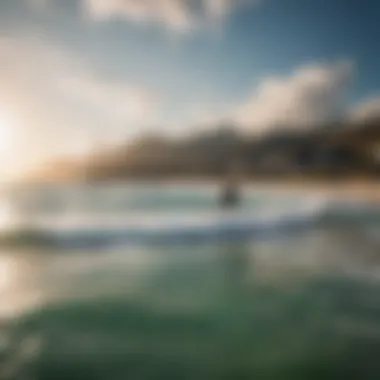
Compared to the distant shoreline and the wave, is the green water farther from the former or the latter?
the distant shoreline

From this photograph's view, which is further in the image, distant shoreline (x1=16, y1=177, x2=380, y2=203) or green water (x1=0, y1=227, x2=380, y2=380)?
distant shoreline (x1=16, y1=177, x2=380, y2=203)

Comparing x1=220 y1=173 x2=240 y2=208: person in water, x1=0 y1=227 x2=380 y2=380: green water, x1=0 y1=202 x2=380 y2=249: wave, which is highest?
x1=220 y1=173 x2=240 y2=208: person in water

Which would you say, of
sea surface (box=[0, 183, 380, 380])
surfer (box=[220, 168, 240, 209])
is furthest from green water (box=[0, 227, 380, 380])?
surfer (box=[220, 168, 240, 209])

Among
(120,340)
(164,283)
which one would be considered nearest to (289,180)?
(164,283)

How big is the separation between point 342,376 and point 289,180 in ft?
1.71

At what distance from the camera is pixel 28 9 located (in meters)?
1.28

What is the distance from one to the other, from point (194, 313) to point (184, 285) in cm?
7

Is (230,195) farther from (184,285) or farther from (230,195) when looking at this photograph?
(184,285)

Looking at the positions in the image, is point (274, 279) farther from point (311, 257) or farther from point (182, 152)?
point (182, 152)

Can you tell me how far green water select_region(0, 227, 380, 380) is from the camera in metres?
1.16

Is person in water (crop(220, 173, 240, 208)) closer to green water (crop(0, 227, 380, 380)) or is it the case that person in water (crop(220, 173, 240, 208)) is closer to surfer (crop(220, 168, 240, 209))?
surfer (crop(220, 168, 240, 209))

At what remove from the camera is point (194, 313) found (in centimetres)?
121

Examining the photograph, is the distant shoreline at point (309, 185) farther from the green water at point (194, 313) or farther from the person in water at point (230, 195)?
the green water at point (194, 313)

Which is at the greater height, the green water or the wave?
the wave
